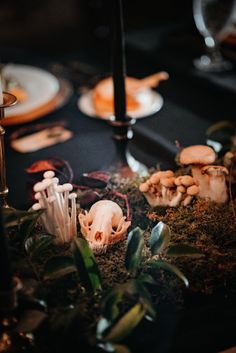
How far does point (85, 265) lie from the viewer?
28.7 inches

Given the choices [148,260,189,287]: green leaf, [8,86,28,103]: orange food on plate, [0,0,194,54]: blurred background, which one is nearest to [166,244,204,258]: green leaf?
[148,260,189,287]: green leaf

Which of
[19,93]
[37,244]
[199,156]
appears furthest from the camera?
[19,93]

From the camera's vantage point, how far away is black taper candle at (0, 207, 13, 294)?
0.66 m

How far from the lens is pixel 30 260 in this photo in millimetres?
771

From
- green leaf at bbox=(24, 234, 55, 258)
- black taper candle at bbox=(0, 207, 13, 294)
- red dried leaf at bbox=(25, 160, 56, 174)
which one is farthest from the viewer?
red dried leaf at bbox=(25, 160, 56, 174)

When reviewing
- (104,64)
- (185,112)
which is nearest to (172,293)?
(185,112)

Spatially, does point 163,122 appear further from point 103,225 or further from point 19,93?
point 103,225

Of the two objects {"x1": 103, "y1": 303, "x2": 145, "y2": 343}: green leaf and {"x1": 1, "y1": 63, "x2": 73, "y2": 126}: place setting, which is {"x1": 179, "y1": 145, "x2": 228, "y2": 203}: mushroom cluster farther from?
{"x1": 1, "y1": 63, "x2": 73, "y2": 126}: place setting

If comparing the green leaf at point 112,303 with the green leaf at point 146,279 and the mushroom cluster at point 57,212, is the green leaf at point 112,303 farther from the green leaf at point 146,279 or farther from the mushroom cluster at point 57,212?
the mushroom cluster at point 57,212

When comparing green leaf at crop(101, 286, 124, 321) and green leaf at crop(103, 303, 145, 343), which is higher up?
green leaf at crop(101, 286, 124, 321)

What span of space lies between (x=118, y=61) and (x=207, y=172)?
28cm

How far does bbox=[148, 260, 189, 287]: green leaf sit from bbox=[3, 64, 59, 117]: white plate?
0.75 metres

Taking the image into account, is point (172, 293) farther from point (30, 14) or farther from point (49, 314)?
point (30, 14)

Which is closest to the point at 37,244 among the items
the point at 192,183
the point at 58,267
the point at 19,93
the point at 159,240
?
the point at 58,267
